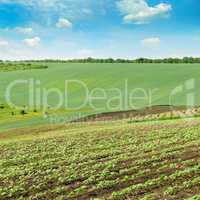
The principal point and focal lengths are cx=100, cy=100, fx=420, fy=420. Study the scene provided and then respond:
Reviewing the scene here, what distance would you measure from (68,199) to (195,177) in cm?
504

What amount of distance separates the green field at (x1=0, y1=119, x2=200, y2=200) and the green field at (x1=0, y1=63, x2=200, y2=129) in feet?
63.5

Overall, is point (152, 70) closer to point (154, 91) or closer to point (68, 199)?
point (154, 91)

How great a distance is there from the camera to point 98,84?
81.1 metres

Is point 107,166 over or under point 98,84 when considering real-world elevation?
under

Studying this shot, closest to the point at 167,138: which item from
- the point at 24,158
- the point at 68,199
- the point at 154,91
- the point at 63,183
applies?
the point at 24,158

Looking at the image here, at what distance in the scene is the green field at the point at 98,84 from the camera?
55438 millimetres

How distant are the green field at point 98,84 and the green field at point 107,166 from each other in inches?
762

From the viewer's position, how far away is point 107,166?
64.8 feet

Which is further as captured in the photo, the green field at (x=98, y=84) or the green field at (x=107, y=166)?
the green field at (x=98, y=84)

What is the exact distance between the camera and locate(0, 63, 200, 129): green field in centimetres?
5544

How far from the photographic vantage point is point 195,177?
16453mm

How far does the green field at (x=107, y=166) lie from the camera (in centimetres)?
1574

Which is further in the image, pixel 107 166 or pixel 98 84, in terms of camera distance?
pixel 98 84

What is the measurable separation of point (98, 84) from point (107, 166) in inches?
2428
